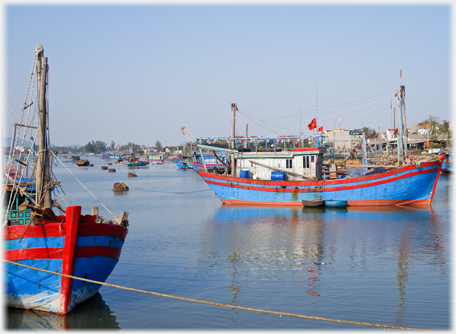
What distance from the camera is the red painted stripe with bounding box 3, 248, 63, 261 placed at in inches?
448

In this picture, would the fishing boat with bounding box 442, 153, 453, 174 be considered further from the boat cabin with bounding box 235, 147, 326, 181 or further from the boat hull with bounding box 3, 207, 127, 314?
the boat hull with bounding box 3, 207, 127, 314

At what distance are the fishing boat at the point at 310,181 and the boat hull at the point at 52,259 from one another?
22.9m

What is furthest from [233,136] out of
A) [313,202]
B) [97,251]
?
[97,251]

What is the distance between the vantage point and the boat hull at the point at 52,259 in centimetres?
1133

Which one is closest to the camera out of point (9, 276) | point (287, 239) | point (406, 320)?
point (406, 320)

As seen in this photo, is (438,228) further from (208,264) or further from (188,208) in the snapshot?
(188,208)

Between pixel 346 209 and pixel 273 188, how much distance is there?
5.65 metres

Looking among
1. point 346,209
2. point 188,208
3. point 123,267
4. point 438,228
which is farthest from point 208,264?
point 188,208

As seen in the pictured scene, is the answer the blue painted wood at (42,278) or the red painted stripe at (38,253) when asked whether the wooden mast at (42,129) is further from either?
the blue painted wood at (42,278)

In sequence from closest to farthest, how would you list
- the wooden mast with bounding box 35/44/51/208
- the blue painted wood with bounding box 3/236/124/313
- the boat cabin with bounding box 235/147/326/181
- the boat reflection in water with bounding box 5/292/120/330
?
the boat reflection in water with bounding box 5/292/120/330 < the blue painted wood with bounding box 3/236/124/313 < the wooden mast with bounding box 35/44/51/208 < the boat cabin with bounding box 235/147/326/181

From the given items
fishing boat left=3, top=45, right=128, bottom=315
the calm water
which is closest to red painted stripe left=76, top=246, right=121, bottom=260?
fishing boat left=3, top=45, right=128, bottom=315

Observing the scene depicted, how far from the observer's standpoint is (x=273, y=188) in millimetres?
33812

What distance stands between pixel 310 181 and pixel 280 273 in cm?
1790

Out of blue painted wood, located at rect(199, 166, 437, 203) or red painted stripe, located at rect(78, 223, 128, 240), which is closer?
red painted stripe, located at rect(78, 223, 128, 240)
